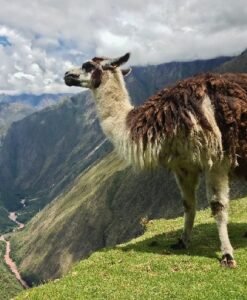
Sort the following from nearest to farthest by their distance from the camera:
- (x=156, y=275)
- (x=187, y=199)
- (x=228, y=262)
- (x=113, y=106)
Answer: (x=228, y=262)
(x=156, y=275)
(x=113, y=106)
(x=187, y=199)

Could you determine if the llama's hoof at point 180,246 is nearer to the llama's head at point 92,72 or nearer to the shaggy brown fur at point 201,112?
the shaggy brown fur at point 201,112

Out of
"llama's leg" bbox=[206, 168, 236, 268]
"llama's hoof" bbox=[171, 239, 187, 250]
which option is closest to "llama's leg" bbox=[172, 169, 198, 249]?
"llama's hoof" bbox=[171, 239, 187, 250]

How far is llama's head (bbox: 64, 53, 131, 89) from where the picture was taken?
1862 cm

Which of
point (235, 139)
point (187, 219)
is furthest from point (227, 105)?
point (187, 219)

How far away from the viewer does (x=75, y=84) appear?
63.1ft

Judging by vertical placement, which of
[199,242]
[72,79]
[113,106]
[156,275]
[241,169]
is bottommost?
[199,242]

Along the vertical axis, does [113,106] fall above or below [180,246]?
above

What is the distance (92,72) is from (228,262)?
27.6 feet

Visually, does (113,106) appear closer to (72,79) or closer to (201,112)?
(72,79)

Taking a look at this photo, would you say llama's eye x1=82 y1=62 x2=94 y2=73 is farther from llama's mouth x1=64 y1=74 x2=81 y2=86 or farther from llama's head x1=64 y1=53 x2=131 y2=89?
llama's mouth x1=64 y1=74 x2=81 y2=86

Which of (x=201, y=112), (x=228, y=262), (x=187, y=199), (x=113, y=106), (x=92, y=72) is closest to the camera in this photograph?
(x=228, y=262)

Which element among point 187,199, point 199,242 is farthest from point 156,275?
point 199,242

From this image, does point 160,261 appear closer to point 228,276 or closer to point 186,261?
point 186,261

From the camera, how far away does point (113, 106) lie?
59.5ft
